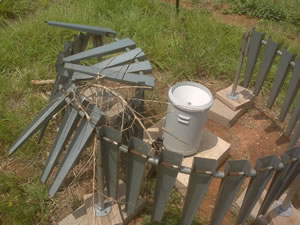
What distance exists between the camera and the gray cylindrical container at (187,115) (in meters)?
2.46

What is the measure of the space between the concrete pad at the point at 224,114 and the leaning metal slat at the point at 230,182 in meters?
1.84

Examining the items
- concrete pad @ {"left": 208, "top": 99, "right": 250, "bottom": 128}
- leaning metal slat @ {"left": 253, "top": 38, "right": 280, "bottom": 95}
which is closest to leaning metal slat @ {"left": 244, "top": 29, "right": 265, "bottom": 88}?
leaning metal slat @ {"left": 253, "top": 38, "right": 280, "bottom": 95}

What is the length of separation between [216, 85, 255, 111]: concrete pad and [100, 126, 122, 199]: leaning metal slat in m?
2.04

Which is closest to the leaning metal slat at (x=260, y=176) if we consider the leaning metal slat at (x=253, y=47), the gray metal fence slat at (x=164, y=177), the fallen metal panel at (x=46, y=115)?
the gray metal fence slat at (x=164, y=177)

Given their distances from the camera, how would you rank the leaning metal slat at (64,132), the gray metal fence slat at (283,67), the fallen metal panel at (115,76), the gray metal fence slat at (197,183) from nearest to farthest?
the gray metal fence slat at (197,183) → the leaning metal slat at (64,132) → the fallen metal panel at (115,76) → the gray metal fence slat at (283,67)

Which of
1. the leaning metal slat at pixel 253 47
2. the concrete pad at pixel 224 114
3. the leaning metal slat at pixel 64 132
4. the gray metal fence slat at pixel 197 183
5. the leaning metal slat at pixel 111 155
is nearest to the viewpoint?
the gray metal fence slat at pixel 197 183

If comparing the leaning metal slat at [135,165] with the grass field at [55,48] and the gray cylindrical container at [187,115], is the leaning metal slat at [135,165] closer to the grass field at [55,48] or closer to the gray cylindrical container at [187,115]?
the gray cylindrical container at [187,115]

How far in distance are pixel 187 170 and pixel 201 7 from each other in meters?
5.28

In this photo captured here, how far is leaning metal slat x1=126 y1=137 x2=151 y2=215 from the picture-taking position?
152 cm

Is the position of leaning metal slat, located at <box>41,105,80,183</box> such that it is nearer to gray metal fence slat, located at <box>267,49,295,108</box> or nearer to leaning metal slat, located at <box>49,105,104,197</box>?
leaning metal slat, located at <box>49,105,104,197</box>

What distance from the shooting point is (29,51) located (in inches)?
162

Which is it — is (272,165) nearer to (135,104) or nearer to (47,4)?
(135,104)

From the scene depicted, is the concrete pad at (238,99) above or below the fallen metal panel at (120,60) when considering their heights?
below

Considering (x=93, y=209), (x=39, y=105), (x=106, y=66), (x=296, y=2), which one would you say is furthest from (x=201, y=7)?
(x=93, y=209)
